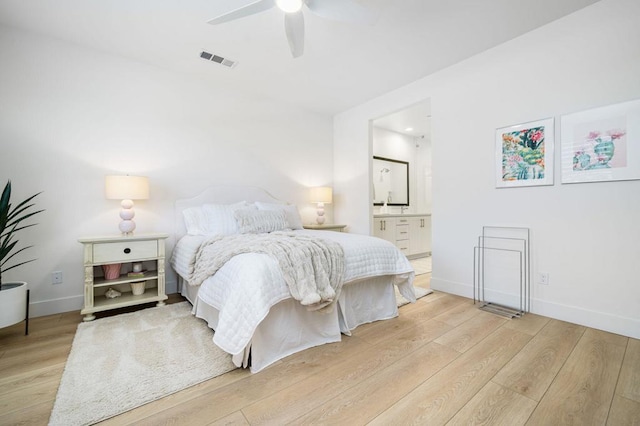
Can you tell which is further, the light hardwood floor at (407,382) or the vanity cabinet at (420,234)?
the vanity cabinet at (420,234)

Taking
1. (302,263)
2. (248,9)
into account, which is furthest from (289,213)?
(248,9)

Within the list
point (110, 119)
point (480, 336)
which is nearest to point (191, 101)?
point (110, 119)

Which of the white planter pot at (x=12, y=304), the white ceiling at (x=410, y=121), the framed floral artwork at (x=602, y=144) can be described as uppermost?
the white ceiling at (x=410, y=121)

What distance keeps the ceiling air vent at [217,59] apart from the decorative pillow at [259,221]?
1657 millimetres

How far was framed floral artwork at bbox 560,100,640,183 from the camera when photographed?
211 centimetres

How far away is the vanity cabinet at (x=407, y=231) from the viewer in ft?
15.9

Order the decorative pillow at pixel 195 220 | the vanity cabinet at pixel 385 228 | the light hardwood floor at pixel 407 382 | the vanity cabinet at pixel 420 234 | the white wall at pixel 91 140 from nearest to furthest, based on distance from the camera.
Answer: the light hardwood floor at pixel 407 382
the white wall at pixel 91 140
the decorative pillow at pixel 195 220
the vanity cabinet at pixel 385 228
the vanity cabinet at pixel 420 234

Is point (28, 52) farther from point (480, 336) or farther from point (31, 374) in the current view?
point (480, 336)

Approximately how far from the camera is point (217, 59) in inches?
120

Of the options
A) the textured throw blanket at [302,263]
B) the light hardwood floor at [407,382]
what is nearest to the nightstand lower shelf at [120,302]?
the light hardwood floor at [407,382]

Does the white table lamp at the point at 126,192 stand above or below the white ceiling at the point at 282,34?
below

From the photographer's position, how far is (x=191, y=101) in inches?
136

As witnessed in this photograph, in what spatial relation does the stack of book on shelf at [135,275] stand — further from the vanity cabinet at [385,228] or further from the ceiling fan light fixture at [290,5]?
the vanity cabinet at [385,228]

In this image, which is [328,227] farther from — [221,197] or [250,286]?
[250,286]
